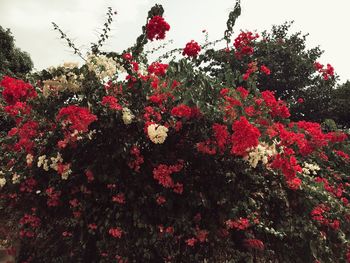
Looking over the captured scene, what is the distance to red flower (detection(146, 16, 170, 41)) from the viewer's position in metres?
4.05

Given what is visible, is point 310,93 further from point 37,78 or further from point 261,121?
point 37,78

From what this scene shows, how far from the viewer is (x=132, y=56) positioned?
4.07 m

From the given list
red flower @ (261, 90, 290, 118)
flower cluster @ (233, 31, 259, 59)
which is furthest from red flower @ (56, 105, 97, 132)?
flower cluster @ (233, 31, 259, 59)

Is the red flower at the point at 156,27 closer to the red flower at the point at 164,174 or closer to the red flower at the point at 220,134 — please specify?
the red flower at the point at 220,134

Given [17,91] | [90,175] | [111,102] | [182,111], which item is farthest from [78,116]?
[182,111]

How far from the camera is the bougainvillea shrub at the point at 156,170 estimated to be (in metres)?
3.72

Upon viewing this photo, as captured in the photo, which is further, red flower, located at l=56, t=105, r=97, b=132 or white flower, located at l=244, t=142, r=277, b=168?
white flower, located at l=244, t=142, r=277, b=168

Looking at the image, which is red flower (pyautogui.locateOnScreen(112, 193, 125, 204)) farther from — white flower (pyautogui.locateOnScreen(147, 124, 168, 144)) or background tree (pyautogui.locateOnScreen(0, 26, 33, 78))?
background tree (pyautogui.locateOnScreen(0, 26, 33, 78))

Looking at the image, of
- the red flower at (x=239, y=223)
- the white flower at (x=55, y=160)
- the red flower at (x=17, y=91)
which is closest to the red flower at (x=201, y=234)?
the red flower at (x=239, y=223)

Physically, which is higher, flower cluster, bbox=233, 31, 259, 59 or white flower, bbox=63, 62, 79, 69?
flower cluster, bbox=233, 31, 259, 59

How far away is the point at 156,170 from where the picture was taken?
3691 mm

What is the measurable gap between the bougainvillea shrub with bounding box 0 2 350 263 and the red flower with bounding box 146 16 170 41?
1 centimetres

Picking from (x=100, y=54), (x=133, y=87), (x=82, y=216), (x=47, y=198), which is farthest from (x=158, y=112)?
(x=47, y=198)

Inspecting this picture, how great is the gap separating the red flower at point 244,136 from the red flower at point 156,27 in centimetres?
153
